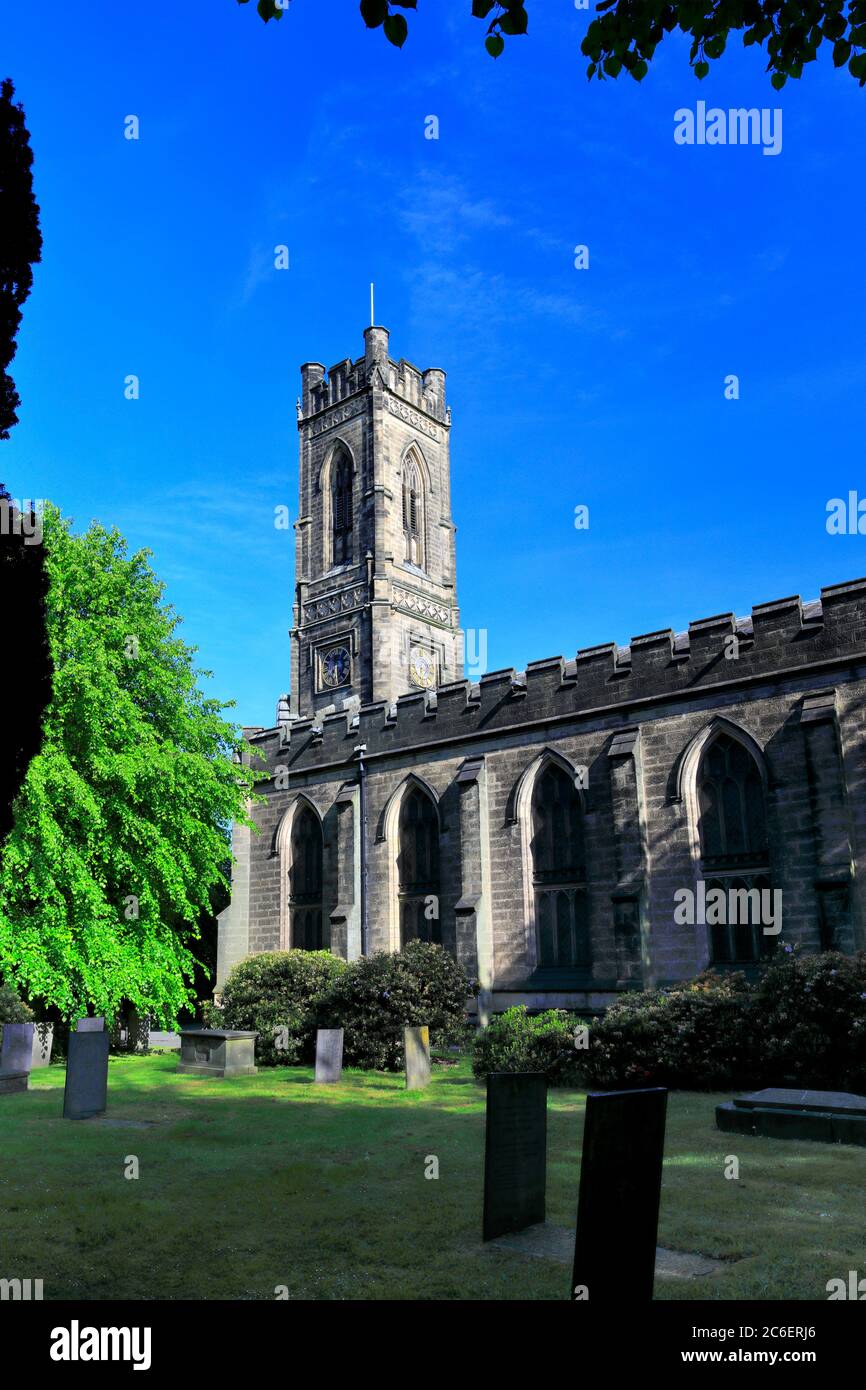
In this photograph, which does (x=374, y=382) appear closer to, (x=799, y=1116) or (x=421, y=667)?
(x=421, y=667)

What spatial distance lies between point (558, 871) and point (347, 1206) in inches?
539

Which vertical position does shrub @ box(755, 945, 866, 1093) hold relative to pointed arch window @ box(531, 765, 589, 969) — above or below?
below

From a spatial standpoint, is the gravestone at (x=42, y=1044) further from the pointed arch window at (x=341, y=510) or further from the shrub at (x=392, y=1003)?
the pointed arch window at (x=341, y=510)

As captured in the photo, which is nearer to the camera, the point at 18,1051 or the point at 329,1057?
the point at 329,1057

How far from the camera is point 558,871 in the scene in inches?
825

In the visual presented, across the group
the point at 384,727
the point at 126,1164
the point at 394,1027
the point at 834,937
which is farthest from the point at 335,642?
the point at 126,1164

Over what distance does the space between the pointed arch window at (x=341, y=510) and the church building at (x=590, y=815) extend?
57.7 ft

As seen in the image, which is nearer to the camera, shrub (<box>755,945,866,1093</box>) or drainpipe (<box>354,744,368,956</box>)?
shrub (<box>755,945,866,1093</box>)

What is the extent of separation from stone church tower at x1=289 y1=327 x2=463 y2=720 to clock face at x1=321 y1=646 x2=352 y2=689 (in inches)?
2.1

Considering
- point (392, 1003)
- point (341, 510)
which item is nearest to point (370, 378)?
point (341, 510)

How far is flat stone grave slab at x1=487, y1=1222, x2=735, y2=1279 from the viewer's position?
19.5 feet

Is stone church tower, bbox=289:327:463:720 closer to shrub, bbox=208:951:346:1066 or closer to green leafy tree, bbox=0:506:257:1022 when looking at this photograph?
green leafy tree, bbox=0:506:257:1022

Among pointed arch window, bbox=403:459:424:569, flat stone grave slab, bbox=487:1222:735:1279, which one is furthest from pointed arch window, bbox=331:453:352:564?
flat stone grave slab, bbox=487:1222:735:1279

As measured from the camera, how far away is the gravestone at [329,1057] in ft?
52.6
